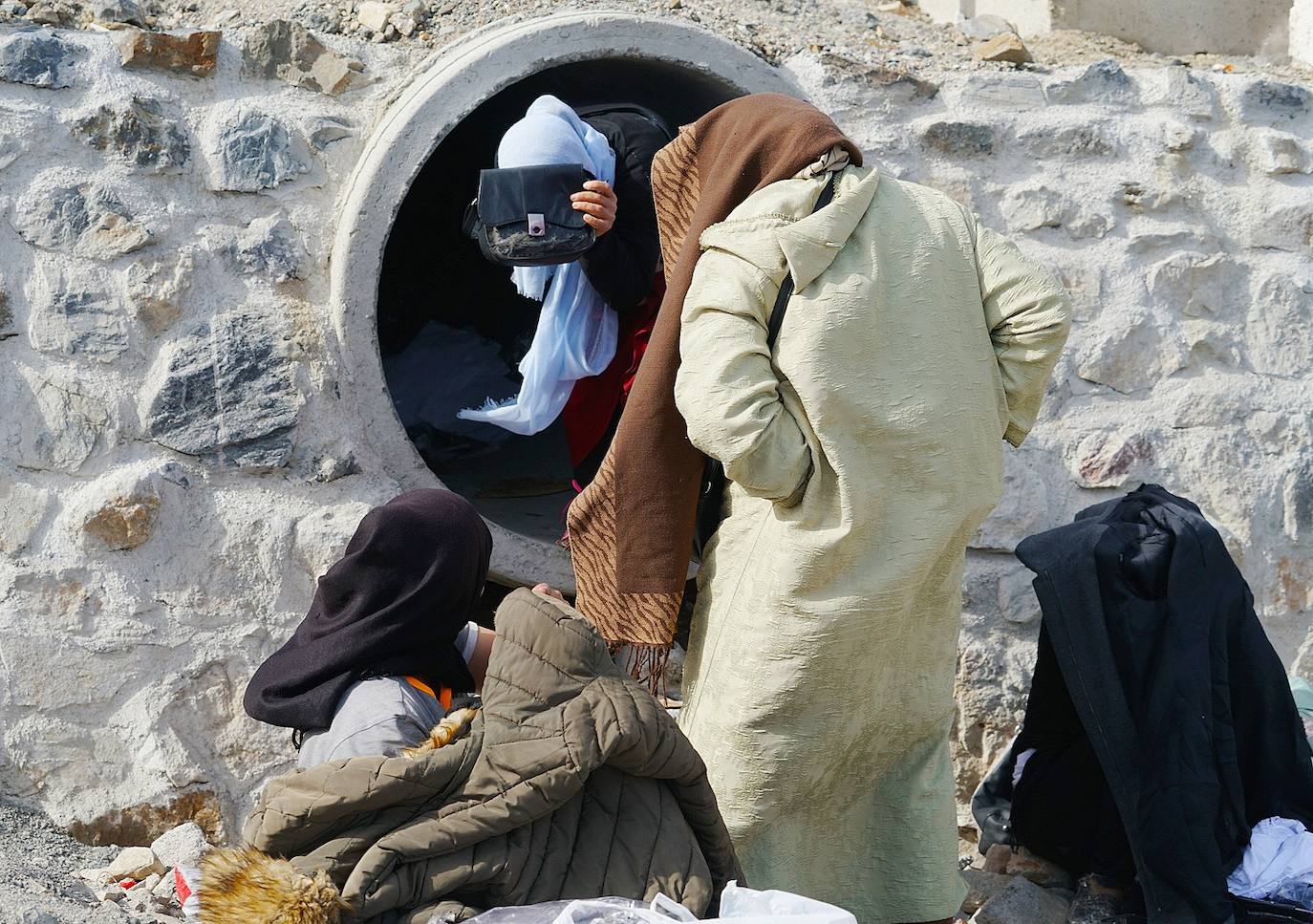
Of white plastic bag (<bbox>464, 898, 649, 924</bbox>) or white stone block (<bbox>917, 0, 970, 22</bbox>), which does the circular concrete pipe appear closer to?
white stone block (<bbox>917, 0, 970, 22</bbox>)

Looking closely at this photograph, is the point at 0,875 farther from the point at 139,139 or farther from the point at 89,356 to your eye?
the point at 139,139

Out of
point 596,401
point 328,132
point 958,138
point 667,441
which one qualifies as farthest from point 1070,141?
point 328,132

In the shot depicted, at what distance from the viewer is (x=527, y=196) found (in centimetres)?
291

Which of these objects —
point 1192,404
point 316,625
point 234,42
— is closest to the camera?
point 316,625

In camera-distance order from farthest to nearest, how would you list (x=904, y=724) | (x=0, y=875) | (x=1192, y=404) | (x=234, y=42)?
(x=1192, y=404)
(x=234, y=42)
(x=904, y=724)
(x=0, y=875)

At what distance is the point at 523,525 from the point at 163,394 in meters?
1.00

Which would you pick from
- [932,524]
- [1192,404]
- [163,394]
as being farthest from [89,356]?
[1192,404]

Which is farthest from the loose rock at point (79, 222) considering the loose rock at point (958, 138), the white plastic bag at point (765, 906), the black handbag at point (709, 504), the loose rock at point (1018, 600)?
the loose rock at point (1018, 600)

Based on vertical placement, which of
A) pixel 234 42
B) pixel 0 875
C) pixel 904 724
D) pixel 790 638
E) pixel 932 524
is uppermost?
pixel 234 42

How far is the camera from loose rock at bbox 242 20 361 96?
329 cm

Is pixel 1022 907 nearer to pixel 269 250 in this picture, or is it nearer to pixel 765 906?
pixel 765 906

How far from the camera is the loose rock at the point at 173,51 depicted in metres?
3.19

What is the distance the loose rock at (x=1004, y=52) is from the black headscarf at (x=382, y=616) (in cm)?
227

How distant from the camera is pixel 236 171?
320cm
